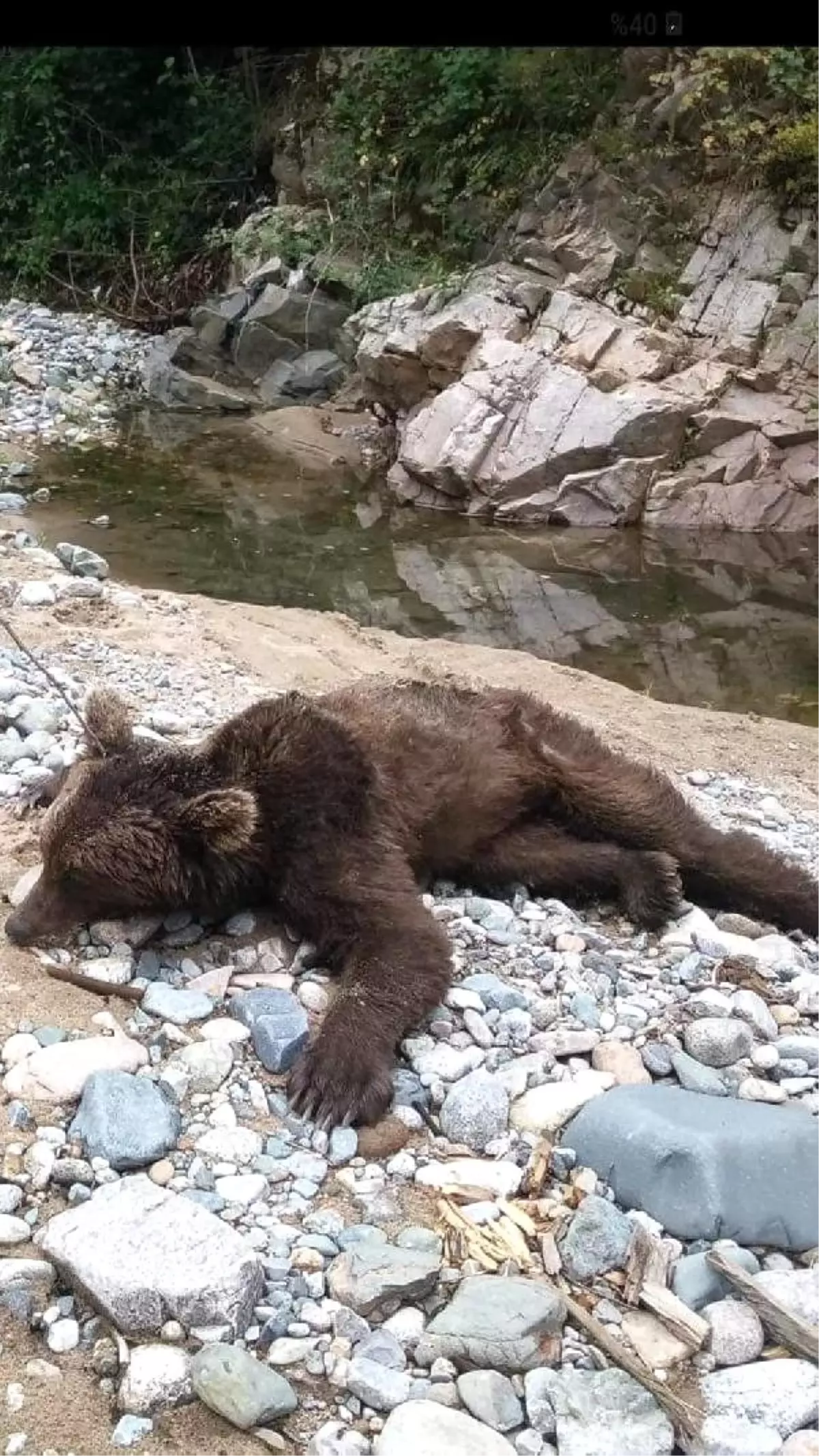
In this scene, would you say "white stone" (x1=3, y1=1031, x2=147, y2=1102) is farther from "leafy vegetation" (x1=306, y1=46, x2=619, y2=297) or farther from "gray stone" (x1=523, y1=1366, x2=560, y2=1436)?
"leafy vegetation" (x1=306, y1=46, x2=619, y2=297)

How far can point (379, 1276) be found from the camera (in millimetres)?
2785

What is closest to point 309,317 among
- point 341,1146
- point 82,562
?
point 82,562

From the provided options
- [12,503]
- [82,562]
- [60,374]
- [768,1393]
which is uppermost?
[768,1393]

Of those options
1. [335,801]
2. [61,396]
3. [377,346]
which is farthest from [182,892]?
[61,396]

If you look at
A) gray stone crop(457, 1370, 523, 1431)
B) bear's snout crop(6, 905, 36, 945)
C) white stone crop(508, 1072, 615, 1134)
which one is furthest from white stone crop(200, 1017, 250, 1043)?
gray stone crop(457, 1370, 523, 1431)

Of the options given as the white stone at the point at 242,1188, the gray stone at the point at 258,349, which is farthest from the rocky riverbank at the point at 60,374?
the white stone at the point at 242,1188

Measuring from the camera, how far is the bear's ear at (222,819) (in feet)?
13.3

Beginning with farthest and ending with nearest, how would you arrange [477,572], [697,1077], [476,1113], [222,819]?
[477,572] < [222,819] < [697,1077] < [476,1113]

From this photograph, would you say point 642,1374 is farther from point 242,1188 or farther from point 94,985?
point 94,985

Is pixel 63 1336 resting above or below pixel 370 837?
above

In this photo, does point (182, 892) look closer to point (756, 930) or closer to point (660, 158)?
point (756, 930)

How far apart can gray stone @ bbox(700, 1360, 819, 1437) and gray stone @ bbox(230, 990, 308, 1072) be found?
1.47 metres

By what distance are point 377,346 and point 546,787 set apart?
11379mm

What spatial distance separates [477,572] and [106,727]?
7.98 metres
